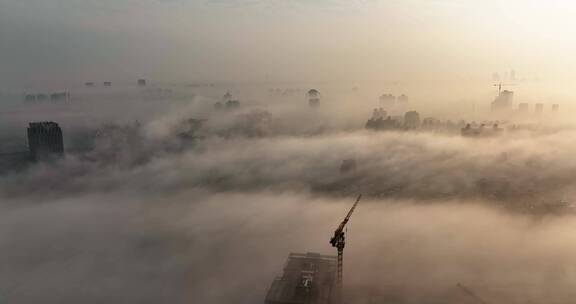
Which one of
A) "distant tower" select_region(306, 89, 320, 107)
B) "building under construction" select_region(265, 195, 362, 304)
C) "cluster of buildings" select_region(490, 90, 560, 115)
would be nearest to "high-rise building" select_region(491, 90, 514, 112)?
"cluster of buildings" select_region(490, 90, 560, 115)

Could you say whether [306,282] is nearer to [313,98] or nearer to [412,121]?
[412,121]

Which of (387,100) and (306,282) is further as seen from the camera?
(387,100)

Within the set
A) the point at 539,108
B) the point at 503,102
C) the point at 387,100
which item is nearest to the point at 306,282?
the point at 539,108

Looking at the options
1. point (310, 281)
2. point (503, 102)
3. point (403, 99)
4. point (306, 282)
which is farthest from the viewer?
point (403, 99)

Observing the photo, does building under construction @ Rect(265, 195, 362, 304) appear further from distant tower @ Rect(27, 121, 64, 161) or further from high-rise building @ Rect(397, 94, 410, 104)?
high-rise building @ Rect(397, 94, 410, 104)

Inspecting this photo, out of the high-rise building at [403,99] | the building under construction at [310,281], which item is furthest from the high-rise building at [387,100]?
the building under construction at [310,281]

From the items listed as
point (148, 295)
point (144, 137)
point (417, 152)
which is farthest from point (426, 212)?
point (144, 137)

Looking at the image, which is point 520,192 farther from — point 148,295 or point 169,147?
point 169,147
